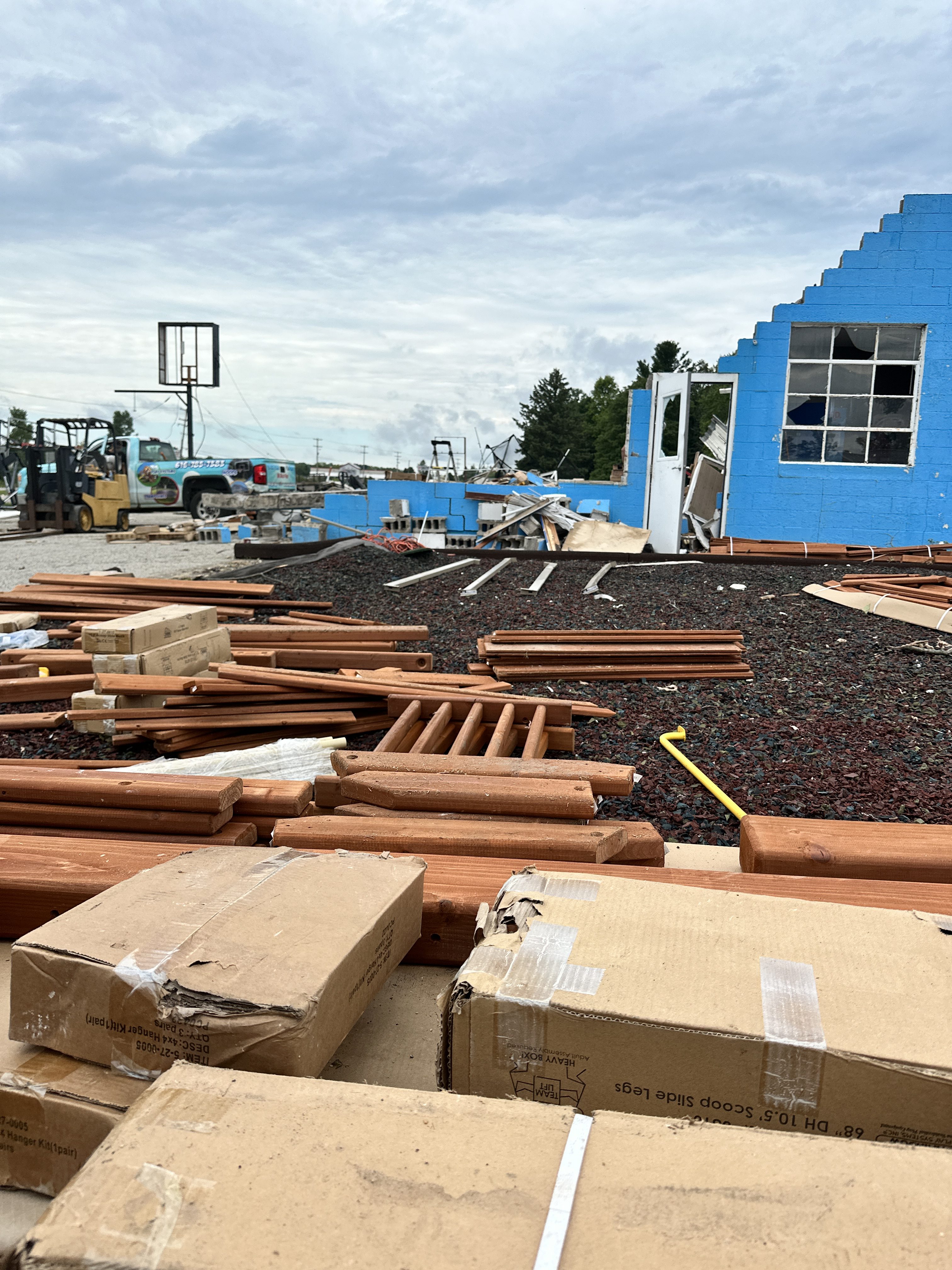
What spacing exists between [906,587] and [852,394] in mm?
7346

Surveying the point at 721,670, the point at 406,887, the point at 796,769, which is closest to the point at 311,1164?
the point at 406,887

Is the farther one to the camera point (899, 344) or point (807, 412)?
point (807, 412)

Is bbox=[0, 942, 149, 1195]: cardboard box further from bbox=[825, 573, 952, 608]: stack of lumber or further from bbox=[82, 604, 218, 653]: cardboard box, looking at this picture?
bbox=[825, 573, 952, 608]: stack of lumber

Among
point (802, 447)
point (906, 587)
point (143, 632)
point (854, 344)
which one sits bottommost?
point (143, 632)

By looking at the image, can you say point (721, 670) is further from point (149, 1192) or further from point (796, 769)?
point (149, 1192)

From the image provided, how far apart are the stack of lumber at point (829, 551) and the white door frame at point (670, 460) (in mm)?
1130

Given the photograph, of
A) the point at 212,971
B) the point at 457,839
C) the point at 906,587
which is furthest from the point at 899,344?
the point at 212,971

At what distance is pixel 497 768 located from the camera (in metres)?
3.92

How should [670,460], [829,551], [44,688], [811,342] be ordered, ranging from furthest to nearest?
[670,460]
[811,342]
[829,551]
[44,688]

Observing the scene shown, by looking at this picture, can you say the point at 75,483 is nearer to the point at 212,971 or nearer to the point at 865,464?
the point at 865,464

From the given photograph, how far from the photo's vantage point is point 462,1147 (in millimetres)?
1295

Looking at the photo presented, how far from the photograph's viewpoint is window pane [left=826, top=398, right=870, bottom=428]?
15672 millimetres

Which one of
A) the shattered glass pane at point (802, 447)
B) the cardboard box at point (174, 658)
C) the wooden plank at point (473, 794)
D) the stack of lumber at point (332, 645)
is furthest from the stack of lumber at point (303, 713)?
the shattered glass pane at point (802, 447)

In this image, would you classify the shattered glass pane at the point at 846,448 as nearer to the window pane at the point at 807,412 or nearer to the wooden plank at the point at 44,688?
the window pane at the point at 807,412
